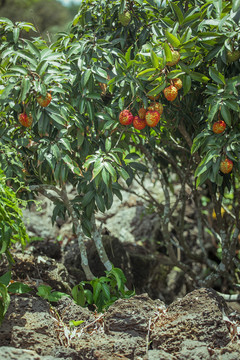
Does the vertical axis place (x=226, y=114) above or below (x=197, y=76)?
below

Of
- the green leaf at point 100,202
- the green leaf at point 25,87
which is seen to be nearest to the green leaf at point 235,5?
the green leaf at point 25,87

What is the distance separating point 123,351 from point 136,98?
1490mm

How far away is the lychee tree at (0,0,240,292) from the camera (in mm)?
2592

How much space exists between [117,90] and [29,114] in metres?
0.61

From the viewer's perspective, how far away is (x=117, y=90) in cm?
301

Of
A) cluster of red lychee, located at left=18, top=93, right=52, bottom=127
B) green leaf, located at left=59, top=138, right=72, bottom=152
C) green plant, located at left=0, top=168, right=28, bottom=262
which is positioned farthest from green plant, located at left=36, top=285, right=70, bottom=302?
cluster of red lychee, located at left=18, top=93, right=52, bottom=127

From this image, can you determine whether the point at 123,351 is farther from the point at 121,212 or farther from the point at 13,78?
the point at 121,212

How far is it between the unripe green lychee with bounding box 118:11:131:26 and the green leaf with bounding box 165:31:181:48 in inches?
21.5

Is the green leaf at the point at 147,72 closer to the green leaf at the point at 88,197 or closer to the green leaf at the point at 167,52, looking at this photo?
the green leaf at the point at 167,52

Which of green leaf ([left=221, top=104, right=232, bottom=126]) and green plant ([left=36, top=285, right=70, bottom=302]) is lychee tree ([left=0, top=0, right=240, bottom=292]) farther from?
green plant ([left=36, top=285, right=70, bottom=302])

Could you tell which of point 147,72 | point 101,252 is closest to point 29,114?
point 147,72

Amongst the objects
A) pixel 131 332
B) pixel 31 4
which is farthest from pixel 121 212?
pixel 31 4

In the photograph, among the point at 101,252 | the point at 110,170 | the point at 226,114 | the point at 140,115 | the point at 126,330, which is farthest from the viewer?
the point at 101,252

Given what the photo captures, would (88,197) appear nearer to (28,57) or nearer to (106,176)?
(106,176)
